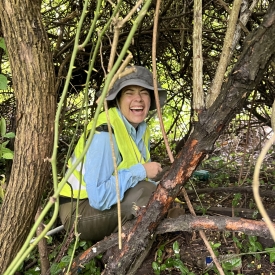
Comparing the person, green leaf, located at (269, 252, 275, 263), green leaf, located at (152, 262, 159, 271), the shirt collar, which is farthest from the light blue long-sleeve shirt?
green leaf, located at (269, 252, 275, 263)

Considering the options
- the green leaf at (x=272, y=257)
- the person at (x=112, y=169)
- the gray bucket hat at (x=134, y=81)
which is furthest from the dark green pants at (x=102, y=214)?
the green leaf at (x=272, y=257)

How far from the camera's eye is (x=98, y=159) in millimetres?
1994

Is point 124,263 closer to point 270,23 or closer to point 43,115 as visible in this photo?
point 43,115

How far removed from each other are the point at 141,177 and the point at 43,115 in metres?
0.84

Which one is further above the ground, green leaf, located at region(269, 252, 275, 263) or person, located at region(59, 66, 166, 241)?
person, located at region(59, 66, 166, 241)

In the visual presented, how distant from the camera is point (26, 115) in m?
1.51

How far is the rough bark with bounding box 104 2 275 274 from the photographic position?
1.31 meters

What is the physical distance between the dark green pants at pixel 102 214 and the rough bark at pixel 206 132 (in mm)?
432

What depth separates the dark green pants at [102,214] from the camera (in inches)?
86.1

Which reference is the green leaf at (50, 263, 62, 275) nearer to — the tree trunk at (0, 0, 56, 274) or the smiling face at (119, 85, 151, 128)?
the tree trunk at (0, 0, 56, 274)

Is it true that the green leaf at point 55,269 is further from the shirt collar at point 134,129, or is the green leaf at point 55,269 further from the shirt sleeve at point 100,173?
the shirt collar at point 134,129

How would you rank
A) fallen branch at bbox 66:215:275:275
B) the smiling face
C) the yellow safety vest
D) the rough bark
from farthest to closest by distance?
1. the smiling face
2. the yellow safety vest
3. fallen branch at bbox 66:215:275:275
4. the rough bark

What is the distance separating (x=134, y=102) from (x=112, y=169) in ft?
1.44

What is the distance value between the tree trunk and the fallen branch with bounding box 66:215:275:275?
0.35 m
